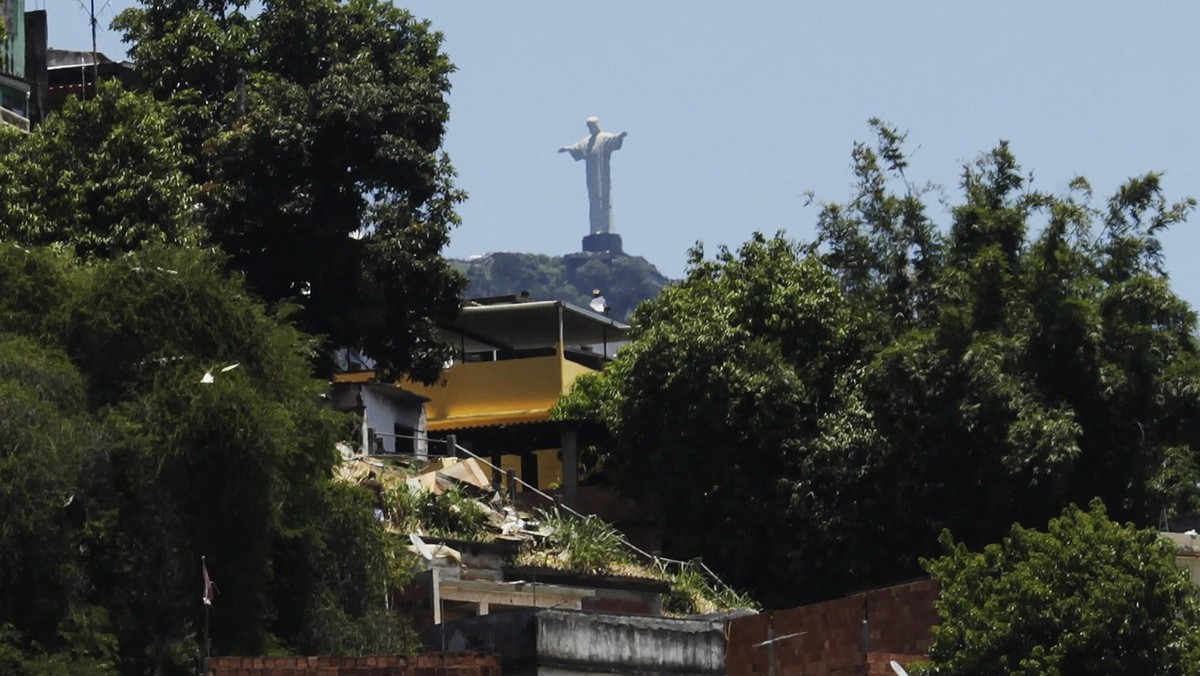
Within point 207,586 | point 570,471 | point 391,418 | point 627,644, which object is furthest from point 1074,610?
point 391,418

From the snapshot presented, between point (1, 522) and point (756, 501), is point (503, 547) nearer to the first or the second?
point (756, 501)

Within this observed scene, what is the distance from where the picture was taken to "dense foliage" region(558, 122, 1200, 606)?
1687 inches

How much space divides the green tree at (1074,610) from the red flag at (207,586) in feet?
26.0

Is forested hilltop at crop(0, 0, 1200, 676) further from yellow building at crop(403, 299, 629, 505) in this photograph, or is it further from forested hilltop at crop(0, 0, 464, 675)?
yellow building at crop(403, 299, 629, 505)

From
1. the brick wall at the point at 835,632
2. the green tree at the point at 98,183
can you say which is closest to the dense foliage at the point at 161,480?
the brick wall at the point at 835,632

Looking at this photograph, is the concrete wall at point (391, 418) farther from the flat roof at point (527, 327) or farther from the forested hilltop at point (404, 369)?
the flat roof at point (527, 327)

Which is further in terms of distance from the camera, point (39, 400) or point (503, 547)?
point (503, 547)

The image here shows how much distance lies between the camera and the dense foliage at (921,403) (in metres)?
42.8

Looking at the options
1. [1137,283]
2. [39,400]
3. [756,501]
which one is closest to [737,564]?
[756,501]

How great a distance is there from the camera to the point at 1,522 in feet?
96.5

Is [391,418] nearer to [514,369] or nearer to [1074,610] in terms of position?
[514,369]

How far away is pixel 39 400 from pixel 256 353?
3.06 m

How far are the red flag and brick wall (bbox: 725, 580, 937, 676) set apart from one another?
630cm

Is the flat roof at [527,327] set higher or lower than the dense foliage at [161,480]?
higher
